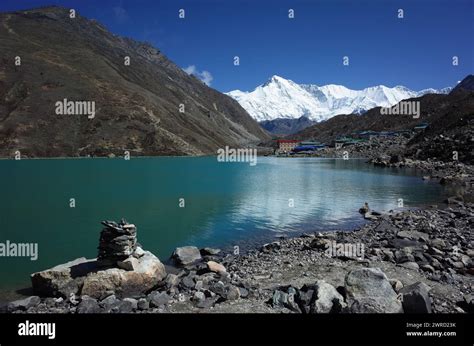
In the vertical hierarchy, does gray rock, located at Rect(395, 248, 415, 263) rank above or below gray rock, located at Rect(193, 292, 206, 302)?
below

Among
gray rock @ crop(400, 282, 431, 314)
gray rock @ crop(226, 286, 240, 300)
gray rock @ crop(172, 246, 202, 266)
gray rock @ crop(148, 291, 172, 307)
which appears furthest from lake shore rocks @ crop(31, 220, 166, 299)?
gray rock @ crop(400, 282, 431, 314)

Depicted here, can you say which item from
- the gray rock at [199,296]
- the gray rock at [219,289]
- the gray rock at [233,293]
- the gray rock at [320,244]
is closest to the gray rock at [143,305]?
the gray rock at [199,296]

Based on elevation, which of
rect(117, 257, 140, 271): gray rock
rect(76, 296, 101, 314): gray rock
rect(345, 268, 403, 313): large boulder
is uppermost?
rect(345, 268, 403, 313): large boulder

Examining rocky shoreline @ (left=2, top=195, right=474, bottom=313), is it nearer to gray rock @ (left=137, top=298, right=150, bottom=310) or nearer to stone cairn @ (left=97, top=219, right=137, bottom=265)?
gray rock @ (left=137, top=298, right=150, bottom=310)

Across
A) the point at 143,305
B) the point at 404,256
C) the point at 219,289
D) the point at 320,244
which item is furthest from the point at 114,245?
the point at 404,256

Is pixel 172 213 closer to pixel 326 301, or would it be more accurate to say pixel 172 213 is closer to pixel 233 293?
pixel 233 293

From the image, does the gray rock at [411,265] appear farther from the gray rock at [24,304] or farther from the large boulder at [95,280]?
the gray rock at [24,304]
